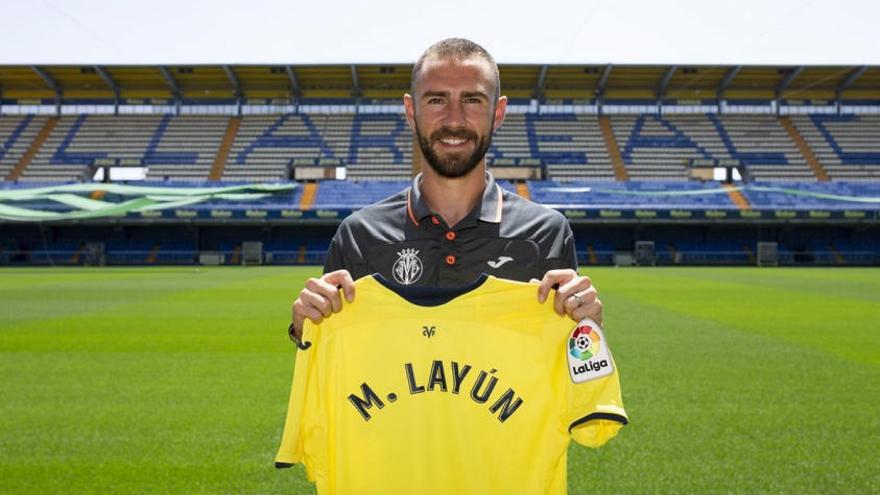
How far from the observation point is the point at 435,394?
7.48 feet

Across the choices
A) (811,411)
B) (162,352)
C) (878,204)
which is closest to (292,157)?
(878,204)

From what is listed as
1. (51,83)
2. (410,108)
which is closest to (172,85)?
(51,83)

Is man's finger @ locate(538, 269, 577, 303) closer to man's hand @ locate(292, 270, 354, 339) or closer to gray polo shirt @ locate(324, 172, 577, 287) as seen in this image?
gray polo shirt @ locate(324, 172, 577, 287)

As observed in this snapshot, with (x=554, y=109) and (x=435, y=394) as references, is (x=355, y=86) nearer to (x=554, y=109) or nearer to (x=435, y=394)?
(x=554, y=109)

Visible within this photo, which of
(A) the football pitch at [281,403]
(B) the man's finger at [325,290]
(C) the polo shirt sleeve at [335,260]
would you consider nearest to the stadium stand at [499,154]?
(A) the football pitch at [281,403]

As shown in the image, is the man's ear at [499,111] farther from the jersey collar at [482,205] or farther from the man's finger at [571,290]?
the man's finger at [571,290]

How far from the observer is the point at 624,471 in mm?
4375

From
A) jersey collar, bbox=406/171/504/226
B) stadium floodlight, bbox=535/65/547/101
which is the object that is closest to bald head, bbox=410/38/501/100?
jersey collar, bbox=406/171/504/226

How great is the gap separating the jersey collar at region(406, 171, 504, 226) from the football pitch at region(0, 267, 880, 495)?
31.7 inches

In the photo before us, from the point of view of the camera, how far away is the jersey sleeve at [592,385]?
2123mm

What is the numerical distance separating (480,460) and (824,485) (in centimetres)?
285

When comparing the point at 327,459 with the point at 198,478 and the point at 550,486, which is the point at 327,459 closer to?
the point at 550,486

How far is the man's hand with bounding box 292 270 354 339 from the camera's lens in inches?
83.0

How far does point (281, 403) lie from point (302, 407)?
13.4ft
